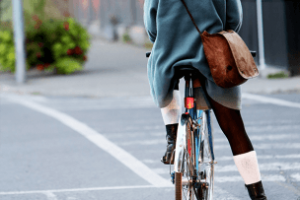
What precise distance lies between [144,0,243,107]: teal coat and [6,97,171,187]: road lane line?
6.24ft

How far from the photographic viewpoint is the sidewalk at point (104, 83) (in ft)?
39.1

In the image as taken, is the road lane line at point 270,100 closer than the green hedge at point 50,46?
Yes

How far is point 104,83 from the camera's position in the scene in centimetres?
1377

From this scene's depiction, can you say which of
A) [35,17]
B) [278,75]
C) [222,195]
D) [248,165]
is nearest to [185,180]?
[248,165]

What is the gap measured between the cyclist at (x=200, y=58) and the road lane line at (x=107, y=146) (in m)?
1.75

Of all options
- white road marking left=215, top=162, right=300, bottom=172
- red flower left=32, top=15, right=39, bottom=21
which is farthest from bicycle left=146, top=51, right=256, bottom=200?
red flower left=32, top=15, right=39, bottom=21

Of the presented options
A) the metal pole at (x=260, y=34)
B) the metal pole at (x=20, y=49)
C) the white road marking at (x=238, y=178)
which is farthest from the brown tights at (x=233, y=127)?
the metal pole at (x=20, y=49)

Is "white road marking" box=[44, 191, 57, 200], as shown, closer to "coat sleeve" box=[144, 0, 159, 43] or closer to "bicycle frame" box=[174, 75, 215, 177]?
"bicycle frame" box=[174, 75, 215, 177]

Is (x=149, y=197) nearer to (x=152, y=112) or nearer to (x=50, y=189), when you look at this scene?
(x=50, y=189)

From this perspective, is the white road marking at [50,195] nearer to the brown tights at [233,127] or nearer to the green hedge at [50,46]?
the brown tights at [233,127]

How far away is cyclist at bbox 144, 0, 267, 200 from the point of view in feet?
11.2

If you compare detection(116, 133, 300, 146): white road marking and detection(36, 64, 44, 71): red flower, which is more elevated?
detection(116, 133, 300, 146): white road marking

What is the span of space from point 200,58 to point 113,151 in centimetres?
352

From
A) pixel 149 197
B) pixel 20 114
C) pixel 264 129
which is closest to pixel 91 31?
pixel 20 114
